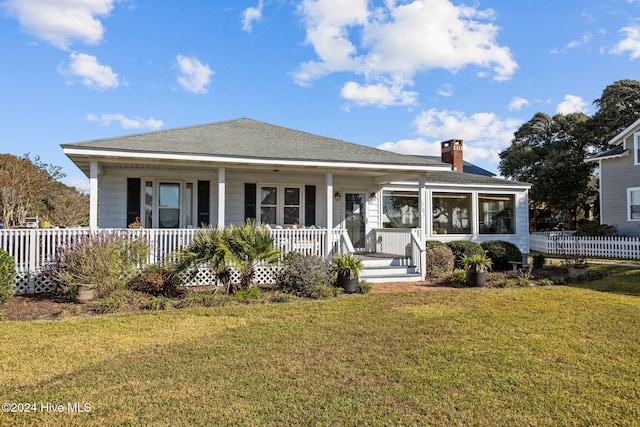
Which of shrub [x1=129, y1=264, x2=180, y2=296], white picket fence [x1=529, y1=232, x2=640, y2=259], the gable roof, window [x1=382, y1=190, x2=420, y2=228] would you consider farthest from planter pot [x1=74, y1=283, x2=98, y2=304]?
the gable roof

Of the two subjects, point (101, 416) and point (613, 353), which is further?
point (613, 353)

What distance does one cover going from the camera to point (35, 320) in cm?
700

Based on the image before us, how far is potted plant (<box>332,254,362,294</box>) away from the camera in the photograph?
A: 973 cm

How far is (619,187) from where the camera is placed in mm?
21797

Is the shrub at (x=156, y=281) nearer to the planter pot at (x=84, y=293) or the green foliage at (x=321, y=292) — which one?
the planter pot at (x=84, y=293)

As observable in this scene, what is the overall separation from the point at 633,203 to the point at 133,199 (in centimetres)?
2336

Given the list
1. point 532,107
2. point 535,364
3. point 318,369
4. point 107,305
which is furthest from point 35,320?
Result: point 532,107

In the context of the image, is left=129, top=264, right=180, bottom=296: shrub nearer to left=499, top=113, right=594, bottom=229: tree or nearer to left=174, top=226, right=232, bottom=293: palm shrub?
left=174, top=226, right=232, bottom=293: palm shrub

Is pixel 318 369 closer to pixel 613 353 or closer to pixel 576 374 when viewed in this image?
pixel 576 374

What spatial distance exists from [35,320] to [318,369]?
17.8ft

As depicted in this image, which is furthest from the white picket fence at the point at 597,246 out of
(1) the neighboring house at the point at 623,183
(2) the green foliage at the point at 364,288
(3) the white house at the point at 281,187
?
(2) the green foliage at the point at 364,288

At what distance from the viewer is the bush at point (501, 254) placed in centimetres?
1354

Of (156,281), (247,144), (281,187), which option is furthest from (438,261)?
(156,281)

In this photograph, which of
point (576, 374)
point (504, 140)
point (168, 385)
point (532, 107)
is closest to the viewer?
point (168, 385)
